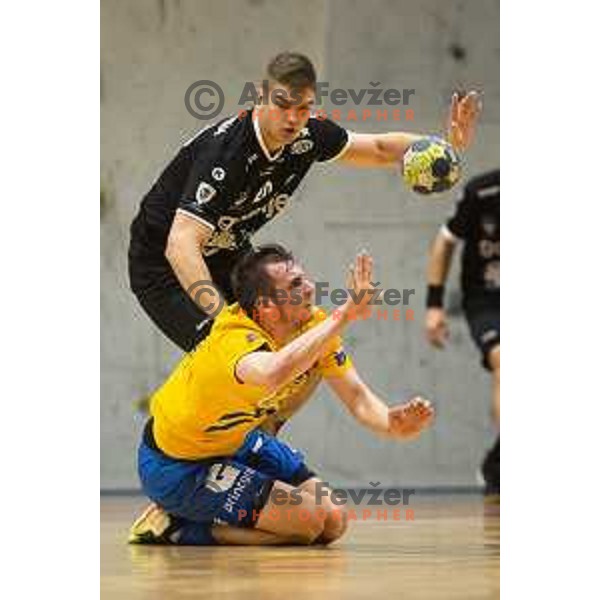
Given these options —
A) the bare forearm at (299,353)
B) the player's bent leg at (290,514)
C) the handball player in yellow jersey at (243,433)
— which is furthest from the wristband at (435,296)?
the bare forearm at (299,353)

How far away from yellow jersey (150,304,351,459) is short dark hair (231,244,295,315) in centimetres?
3

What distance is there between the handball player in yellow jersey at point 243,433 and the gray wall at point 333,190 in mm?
2671

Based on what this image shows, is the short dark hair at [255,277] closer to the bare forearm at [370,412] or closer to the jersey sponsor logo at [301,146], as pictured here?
the bare forearm at [370,412]

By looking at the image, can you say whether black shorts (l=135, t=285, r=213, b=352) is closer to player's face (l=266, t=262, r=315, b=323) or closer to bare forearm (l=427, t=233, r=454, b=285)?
player's face (l=266, t=262, r=315, b=323)

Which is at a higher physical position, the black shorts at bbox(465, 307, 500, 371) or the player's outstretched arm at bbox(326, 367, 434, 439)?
the black shorts at bbox(465, 307, 500, 371)

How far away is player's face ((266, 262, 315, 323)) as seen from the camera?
389cm

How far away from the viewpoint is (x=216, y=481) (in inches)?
156

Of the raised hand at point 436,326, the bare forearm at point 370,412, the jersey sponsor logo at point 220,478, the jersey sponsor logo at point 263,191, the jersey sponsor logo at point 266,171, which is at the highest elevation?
the jersey sponsor logo at point 266,171

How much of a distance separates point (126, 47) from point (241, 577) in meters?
3.91

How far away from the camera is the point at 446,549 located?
152 inches

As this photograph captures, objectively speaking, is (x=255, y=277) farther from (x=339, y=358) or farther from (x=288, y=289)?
(x=339, y=358)

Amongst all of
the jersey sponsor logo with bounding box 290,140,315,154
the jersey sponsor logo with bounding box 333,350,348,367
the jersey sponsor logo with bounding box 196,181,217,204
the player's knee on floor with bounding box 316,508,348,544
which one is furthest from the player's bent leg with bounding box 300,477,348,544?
the jersey sponsor logo with bounding box 290,140,315,154

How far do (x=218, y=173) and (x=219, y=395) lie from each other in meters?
0.79

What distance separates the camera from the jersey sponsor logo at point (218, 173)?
4488 mm
